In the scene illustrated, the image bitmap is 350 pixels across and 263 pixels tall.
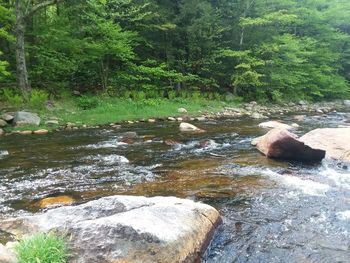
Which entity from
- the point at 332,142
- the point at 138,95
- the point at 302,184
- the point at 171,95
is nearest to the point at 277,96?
the point at 171,95

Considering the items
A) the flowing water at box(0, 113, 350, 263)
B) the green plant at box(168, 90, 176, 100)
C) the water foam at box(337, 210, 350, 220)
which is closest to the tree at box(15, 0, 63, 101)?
the flowing water at box(0, 113, 350, 263)

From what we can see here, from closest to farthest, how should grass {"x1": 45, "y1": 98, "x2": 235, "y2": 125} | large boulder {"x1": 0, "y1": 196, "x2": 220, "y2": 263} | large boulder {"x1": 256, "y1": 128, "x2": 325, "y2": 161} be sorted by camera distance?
large boulder {"x1": 0, "y1": 196, "x2": 220, "y2": 263}
large boulder {"x1": 256, "y1": 128, "x2": 325, "y2": 161}
grass {"x1": 45, "y1": 98, "x2": 235, "y2": 125}

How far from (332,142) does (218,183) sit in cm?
486

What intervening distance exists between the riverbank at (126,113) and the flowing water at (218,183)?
1773 millimetres

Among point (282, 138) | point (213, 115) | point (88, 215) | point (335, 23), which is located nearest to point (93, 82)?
point (213, 115)

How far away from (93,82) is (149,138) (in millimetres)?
10013

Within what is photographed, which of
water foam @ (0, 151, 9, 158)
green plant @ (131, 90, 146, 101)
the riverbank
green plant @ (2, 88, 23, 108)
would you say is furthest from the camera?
green plant @ (131, 90, 146, 101)

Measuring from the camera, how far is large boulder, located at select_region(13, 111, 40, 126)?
42.9 ft

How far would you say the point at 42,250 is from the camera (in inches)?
132

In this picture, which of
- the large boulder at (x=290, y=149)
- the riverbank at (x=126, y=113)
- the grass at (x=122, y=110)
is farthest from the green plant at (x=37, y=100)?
the large boulder at (x=290, y=149)

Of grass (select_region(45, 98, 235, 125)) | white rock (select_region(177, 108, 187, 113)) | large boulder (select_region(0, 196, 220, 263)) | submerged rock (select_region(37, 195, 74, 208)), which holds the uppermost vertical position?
large boulder (select_region(0, 196, 220, 263))

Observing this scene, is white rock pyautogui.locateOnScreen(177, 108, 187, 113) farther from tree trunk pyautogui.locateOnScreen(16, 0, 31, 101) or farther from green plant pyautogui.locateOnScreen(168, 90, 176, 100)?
tree trunk pyautogui.locateOnScreen(16, 0, 31, 101)

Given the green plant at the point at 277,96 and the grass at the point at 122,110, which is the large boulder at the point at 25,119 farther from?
the green plant at the point at 277,96

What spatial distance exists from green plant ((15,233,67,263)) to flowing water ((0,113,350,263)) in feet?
5.82
